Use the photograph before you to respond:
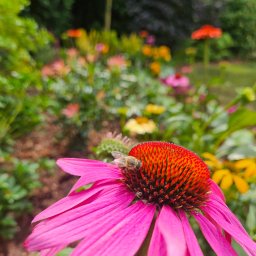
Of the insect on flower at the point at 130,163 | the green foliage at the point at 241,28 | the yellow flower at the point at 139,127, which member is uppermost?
the green foliage at the point at 241,28

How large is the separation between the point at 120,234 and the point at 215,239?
15 cm

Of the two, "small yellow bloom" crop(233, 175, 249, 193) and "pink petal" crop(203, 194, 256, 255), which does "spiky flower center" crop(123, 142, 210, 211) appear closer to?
"pink petal" crop(203, 194, 256, 255)

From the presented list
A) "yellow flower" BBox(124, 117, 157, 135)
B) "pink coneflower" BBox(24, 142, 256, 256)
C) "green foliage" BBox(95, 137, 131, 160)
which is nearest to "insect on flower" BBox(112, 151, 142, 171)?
"pink coneflower" BBox(24, 142, 256, 256)

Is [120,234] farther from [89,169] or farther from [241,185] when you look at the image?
[241,185]

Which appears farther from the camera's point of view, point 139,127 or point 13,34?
point 13,34

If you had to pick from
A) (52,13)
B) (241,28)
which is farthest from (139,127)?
(241,28)

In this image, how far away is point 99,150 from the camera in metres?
1.03

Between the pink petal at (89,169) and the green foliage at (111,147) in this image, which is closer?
the pink petal at (89,169)

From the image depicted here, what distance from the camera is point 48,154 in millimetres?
2752

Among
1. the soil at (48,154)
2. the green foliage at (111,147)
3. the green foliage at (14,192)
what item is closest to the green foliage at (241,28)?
the soil at (48,154)

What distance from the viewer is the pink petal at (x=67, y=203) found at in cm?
57

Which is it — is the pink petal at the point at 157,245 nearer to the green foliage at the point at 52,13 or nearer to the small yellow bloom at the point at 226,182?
the small yellow bloom at the point at 226,182

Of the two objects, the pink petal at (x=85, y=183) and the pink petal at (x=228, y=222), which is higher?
the pink petal at (x=85, y=183)

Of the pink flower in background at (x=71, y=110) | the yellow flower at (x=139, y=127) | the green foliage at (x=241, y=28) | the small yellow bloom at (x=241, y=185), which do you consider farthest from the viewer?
the green foliage at (x=241, y=28)
